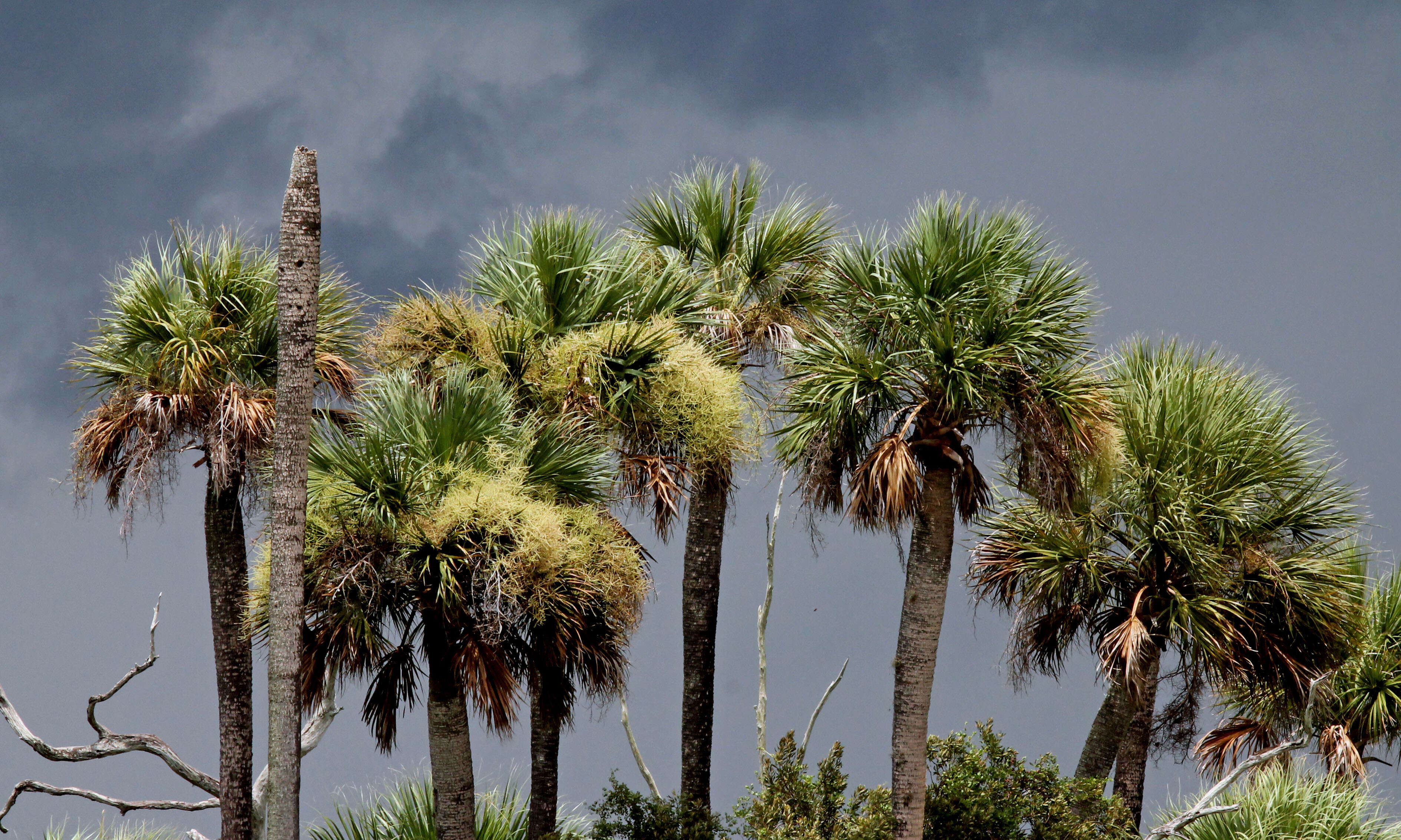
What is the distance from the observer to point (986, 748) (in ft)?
61.2

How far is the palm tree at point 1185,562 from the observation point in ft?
65.6

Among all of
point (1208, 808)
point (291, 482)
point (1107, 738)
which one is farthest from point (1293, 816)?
point (291, 482)

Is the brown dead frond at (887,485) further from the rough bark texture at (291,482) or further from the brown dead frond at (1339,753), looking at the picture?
the brown dead frond at (1339,753)

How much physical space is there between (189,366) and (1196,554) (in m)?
12.9

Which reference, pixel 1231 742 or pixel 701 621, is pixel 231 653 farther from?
pixel 1231 742

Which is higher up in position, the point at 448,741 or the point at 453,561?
the point at 453,561

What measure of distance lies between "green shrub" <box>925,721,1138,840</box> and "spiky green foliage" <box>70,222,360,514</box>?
29.2 ft

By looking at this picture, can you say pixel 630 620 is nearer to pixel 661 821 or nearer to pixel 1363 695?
pixel 661 821

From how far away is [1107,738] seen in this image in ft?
67.5

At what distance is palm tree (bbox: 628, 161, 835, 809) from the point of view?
19.7m

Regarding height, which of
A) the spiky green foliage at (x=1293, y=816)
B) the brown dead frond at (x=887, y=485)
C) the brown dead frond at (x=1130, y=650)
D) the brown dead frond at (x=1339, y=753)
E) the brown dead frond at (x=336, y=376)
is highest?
the brown dead frond at (x=336, y=376)

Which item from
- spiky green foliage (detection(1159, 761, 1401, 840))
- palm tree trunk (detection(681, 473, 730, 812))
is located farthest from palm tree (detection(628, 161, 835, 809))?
spiky green foliage (detection(1159, 761, 1401, 840))

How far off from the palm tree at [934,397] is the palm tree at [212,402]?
254 inches

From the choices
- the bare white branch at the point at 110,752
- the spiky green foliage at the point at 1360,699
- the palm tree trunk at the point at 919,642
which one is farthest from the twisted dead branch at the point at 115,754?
the spiky green foliage at the point at 1360,699
